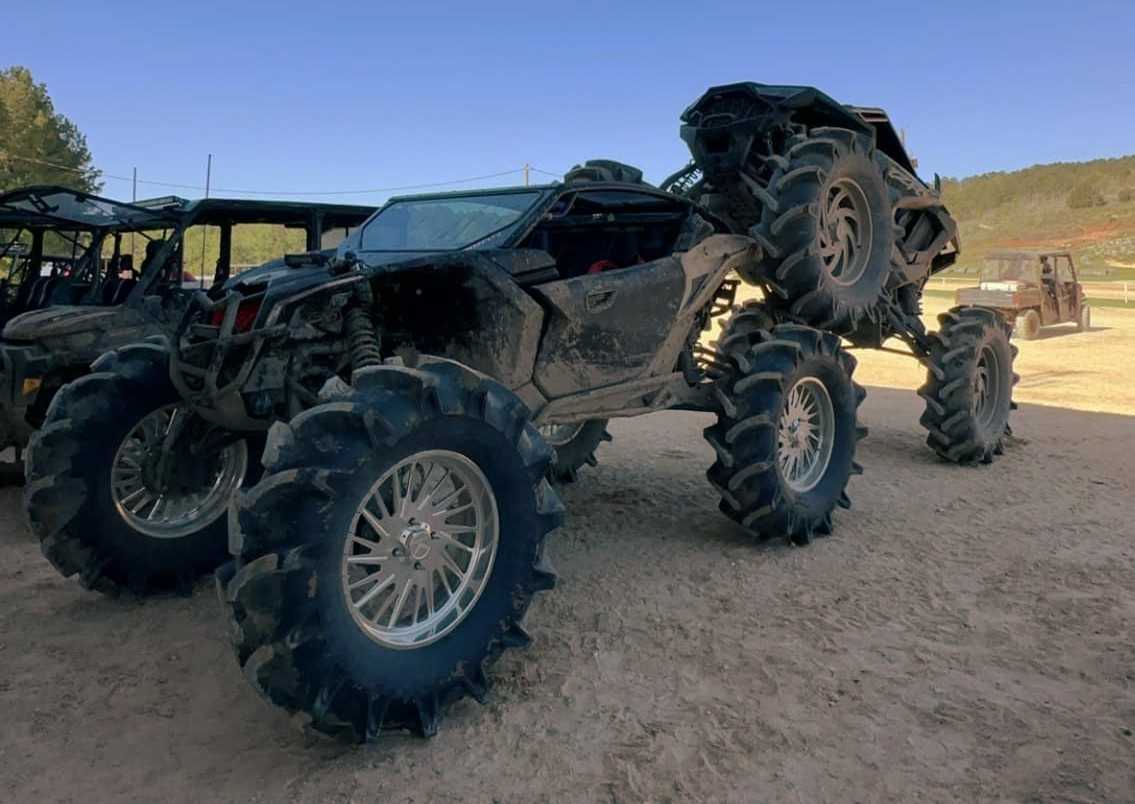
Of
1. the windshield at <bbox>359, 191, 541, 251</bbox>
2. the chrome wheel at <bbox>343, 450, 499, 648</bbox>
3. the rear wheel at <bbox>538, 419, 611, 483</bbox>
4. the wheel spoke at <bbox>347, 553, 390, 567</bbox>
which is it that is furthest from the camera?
the rear wheel at <bbox>538, 419, 611, 483</bbox>

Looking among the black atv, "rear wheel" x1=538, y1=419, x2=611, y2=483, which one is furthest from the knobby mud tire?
the black atv

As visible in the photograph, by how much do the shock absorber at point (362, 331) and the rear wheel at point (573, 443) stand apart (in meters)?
3.19

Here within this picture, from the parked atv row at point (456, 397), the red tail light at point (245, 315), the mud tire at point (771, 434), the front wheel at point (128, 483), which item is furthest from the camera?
the mud tire at point (771, 434)

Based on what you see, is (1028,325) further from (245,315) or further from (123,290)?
(245,315)

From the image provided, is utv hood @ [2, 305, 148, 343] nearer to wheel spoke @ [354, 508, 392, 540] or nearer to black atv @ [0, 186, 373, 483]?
black atv @ [0, 186, 373, 483]

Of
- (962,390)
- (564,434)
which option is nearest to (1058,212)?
(962,390)

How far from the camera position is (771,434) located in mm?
5418

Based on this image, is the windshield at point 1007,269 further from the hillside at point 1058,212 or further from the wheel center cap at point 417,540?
the hillside at point 1058,212

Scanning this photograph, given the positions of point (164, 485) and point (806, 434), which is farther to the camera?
point (806, 434)

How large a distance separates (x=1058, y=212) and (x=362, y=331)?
3632 inches

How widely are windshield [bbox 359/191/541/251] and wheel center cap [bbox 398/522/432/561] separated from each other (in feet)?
5.67

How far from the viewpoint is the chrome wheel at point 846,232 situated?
6.48 metres

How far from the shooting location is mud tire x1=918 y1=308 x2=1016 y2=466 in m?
7.87

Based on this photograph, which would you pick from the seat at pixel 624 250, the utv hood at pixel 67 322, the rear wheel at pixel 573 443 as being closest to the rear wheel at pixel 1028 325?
the rear wheel at pixel 573 443
